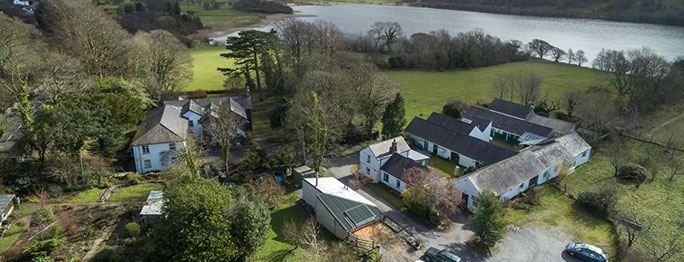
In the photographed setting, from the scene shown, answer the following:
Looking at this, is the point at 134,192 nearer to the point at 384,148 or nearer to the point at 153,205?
the point at 153,205

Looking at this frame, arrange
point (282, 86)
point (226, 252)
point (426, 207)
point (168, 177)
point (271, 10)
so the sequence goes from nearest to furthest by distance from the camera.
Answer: point (226, 252) < point (426, 207) < point (168, 177) < point (282, 86) < point (271, 10)

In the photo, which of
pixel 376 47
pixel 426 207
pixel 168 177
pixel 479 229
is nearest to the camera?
pixel 479 229

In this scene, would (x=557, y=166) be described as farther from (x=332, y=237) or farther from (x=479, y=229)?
(x=332, y=237)

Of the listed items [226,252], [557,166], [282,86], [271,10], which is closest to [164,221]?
[226,252]

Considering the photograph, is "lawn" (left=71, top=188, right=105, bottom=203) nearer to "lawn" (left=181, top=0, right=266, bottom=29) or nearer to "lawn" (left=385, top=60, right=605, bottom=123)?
"lawn" (left=385, top=60, right=605, bottom=123)

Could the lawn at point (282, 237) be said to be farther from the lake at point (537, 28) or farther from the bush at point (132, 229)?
the lake at point (537, 28)

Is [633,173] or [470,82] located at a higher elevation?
[470,82]

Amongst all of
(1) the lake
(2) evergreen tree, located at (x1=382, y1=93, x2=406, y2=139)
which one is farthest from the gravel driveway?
(1) the lake

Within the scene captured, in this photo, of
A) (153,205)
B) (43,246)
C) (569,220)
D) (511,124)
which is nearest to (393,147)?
(569,220)
